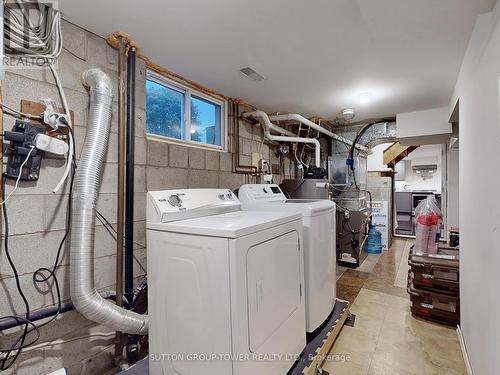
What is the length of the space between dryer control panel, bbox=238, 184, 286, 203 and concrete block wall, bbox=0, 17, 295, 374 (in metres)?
0.77

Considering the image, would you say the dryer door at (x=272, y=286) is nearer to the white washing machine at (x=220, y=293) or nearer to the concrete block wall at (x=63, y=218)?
the white washing machine at (x=220, y=293)

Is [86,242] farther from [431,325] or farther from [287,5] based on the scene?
[431,325]

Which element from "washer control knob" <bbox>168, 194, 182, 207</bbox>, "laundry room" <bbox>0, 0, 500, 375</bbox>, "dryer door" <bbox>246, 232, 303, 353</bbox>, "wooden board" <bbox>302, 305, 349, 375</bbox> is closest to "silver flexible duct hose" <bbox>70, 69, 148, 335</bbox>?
"laundry room" <bbox>0, 0, 500, 375</bbox>

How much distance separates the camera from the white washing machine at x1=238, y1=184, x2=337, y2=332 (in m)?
2.01

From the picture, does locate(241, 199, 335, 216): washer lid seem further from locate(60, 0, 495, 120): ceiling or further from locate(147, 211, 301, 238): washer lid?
locate(60, 0, 495, 120): ceiling

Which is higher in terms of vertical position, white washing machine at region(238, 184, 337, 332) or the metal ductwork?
the metal ductwork

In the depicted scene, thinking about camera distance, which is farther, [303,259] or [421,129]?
[421,129]

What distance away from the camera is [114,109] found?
1868 mm

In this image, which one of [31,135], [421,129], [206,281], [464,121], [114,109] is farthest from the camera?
[421,129]

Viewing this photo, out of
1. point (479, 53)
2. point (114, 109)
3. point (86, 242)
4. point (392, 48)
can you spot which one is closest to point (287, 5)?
point (392, 48)

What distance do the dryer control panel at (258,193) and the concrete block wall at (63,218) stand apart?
2.53ft

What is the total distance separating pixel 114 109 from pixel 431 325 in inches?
136

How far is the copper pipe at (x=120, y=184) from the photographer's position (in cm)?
179

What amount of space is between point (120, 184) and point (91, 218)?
1.15 ft
